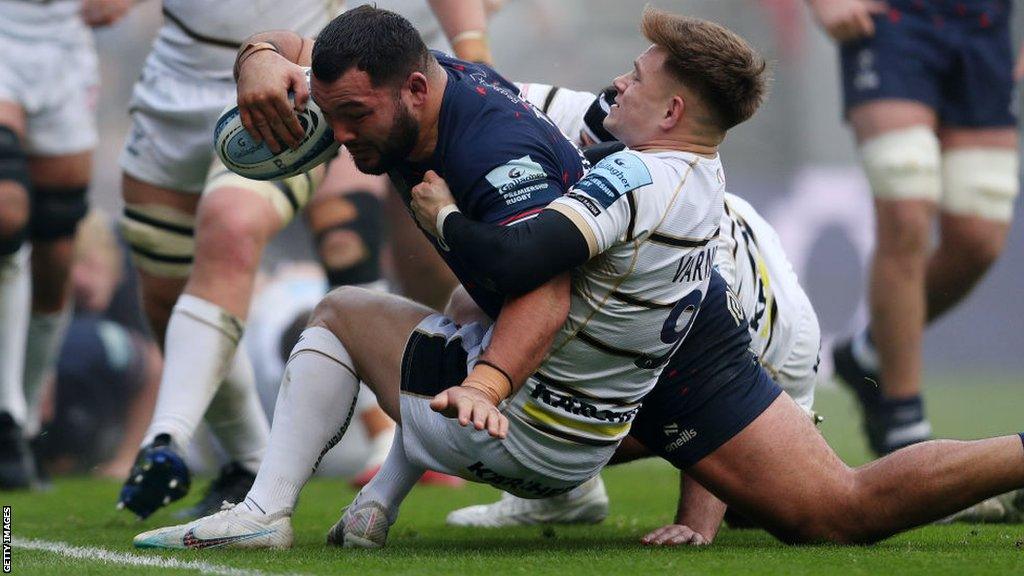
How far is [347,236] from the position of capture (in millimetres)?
5578

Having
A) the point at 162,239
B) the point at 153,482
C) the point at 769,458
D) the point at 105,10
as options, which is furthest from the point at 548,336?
the point at 105,10

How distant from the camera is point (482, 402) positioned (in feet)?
9.95

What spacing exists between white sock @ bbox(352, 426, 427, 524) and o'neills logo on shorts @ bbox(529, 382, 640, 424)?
462 mm

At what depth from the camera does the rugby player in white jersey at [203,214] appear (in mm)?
4574

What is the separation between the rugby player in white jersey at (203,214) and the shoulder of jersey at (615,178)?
5.08 ft

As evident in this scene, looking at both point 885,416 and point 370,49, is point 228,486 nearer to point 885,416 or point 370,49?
point 370,49

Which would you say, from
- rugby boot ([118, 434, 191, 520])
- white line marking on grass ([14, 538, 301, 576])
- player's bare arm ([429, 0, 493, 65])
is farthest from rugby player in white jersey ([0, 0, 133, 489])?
white line marking on grass ([14, 538, 301, 576])

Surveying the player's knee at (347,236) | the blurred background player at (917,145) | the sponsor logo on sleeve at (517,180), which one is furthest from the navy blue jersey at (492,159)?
the blurred background player at (917,145)

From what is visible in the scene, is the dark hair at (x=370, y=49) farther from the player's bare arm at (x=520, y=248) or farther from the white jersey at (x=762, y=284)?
the white jersey at (x=762, y=284)

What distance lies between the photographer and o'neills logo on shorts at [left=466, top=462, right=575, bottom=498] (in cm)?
348

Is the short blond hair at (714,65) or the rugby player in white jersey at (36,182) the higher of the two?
the short blond hair at (714,65)

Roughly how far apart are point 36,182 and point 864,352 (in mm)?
3526

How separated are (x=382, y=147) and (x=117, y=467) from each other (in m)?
4.32

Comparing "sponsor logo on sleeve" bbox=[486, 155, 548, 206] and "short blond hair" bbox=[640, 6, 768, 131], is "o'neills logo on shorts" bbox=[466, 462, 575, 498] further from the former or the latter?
"short blond hair" bbox=[640, 6, 768, 131]
